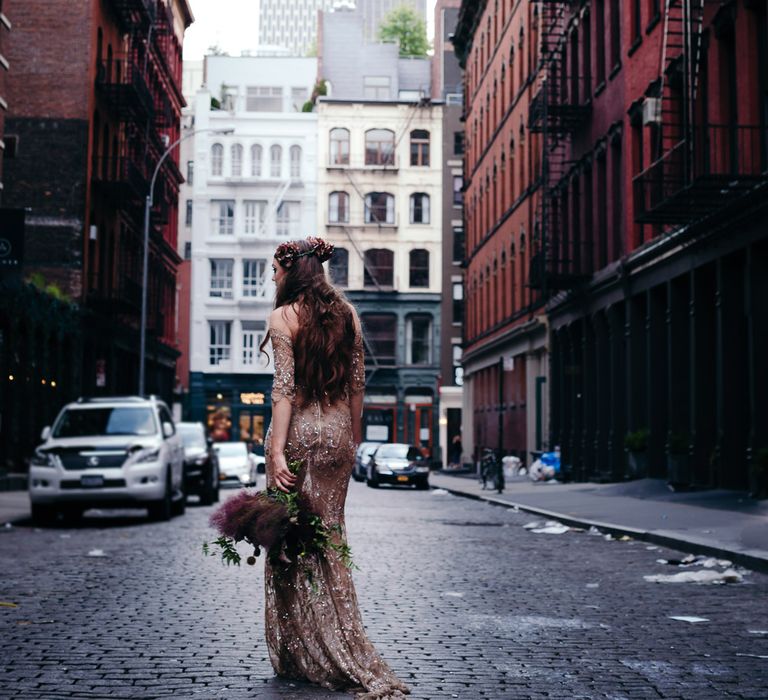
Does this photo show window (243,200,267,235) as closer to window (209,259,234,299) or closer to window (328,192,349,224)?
window (209,259,234,299)

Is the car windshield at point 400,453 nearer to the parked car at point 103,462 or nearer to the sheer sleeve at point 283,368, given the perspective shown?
the parked car at point 103,462

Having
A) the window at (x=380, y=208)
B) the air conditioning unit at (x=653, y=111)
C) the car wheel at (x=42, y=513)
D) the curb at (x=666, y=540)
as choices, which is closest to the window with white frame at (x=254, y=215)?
the window at (x=380, y=208)

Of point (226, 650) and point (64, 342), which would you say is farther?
point (64, 342)

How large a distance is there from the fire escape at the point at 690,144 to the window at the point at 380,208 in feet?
174

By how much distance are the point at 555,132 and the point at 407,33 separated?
6009cm

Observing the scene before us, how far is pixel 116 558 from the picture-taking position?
47.0 feet

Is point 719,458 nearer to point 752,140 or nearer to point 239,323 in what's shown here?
point 752,140

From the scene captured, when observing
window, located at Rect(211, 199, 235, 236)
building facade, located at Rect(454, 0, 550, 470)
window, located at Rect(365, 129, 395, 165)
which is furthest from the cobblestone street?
window, located at Rect(365, 129, 395, 165)

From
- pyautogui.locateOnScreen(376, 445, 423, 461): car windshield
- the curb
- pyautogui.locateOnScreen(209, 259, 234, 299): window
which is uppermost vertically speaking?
pyautogui.locateOnScreen(209, 259, 234, 299): window

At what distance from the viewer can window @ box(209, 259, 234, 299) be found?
79.8 metres

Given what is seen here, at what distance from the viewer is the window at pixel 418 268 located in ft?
264

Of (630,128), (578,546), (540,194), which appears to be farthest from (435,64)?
(578,546)

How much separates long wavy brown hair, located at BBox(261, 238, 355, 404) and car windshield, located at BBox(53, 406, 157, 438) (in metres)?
14.8

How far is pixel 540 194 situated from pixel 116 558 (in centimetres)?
3070
